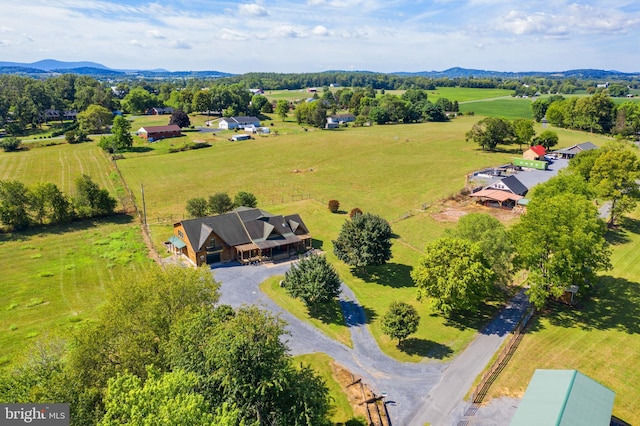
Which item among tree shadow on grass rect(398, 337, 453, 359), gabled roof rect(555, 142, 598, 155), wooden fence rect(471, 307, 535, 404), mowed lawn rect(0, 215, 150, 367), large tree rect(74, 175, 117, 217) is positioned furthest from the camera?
gabled roof rect(555, 142, 598, 155)

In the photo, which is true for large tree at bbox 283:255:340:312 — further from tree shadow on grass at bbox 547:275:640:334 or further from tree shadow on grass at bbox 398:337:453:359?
tree shadow on grass at bbox 547:275:640:334

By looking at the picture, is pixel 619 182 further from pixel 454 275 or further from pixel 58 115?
pixel 58 115

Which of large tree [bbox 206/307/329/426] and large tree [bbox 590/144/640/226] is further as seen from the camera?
large tree [bbox 590/144/640/226]

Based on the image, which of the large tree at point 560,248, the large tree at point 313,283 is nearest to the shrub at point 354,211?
the large tree at point 313,283

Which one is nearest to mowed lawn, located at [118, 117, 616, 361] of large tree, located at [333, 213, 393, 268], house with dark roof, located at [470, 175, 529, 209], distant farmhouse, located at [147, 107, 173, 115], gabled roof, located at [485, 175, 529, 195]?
large tree, located at [333, 213, 393, 268]

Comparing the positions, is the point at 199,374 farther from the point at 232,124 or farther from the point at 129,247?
the point at 232,124

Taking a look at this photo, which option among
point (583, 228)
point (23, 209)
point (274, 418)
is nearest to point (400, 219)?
point (583, 228)

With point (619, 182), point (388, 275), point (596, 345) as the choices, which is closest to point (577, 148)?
point (619, 182)

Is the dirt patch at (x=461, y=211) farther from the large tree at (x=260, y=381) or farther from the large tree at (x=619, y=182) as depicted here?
the large tree at (x=260, y=381)
